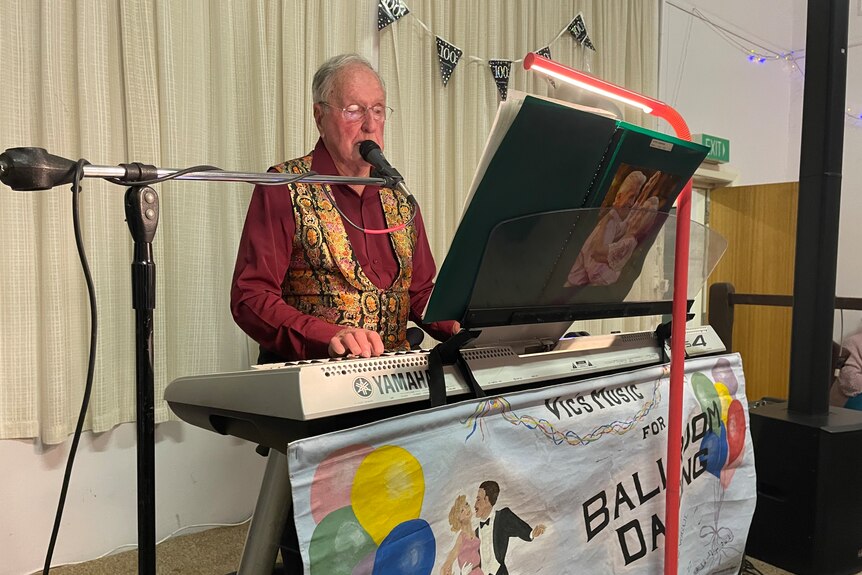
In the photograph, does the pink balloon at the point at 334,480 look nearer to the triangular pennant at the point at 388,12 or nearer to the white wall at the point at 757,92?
the triangular pennant at the point at 388,12

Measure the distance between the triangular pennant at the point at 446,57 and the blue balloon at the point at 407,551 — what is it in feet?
7.13

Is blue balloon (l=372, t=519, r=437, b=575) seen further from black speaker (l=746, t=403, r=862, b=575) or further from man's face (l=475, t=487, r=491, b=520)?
black speaker (l=746, t=403, r=862, b=575)

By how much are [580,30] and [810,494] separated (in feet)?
7.77

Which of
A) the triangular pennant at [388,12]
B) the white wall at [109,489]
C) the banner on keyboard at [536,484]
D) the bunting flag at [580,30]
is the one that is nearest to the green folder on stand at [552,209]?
the banner on keyboard at [536,484]

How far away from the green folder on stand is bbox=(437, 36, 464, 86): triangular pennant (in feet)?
5.72

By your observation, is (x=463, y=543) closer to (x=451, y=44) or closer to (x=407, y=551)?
(x=407, y=551)

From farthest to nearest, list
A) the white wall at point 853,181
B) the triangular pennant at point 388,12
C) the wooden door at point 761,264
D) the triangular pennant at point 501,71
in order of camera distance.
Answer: the white wall at point 853,181 → the wooden door at point 761,264 → the triangular pennant at point 501,71 → the triangular pennant at point 388,12

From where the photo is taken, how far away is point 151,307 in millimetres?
802

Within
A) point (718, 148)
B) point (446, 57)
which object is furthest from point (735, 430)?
point (718, 148)

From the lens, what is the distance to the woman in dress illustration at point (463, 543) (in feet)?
2.67

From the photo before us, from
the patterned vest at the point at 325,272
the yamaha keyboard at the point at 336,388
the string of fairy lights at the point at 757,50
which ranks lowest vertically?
the yamaha keyboard at the point at 336,388

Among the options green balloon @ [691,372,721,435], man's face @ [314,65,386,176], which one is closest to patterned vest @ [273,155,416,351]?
man's face @ [314,65,386,176]

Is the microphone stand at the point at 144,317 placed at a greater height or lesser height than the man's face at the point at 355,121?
lesser

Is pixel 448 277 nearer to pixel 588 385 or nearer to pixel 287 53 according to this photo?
pixel 588 385
